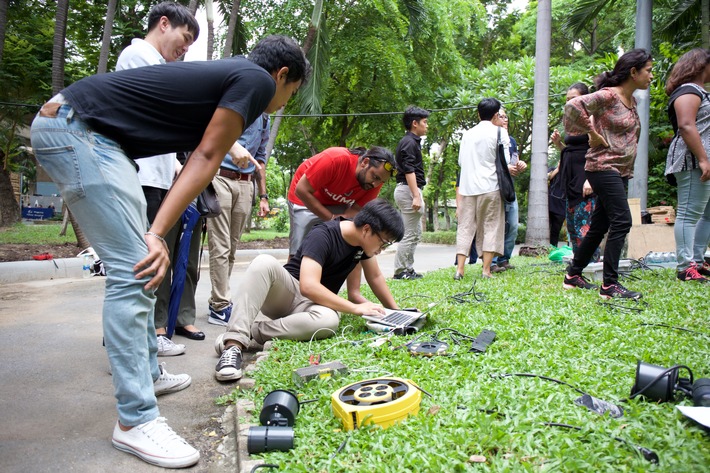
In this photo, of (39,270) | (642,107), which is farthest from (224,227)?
(642,107)

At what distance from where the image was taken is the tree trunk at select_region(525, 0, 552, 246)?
8.81 metres

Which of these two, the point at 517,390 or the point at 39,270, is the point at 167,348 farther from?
the point at 39,270

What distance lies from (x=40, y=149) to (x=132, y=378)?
911 millimetres

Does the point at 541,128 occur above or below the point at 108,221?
above

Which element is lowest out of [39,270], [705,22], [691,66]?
[39,270]

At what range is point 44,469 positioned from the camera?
5.96 ft

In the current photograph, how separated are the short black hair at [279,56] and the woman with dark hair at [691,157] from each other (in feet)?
12.1

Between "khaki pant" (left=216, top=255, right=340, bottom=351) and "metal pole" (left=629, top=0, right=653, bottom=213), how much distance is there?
697cm

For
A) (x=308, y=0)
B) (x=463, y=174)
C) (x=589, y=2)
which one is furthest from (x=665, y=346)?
(x=308, y=0)

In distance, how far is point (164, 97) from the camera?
1918mm

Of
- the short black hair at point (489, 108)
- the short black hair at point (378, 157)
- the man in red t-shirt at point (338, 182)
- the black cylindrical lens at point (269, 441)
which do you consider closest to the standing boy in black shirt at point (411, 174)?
the short black hair at point (489, 108)

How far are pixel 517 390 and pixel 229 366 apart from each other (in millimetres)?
1561

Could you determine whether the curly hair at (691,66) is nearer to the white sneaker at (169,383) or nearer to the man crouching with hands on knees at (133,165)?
the man crouching with hands on knees at (133,165)

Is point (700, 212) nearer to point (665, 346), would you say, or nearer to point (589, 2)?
point (665, 346)
